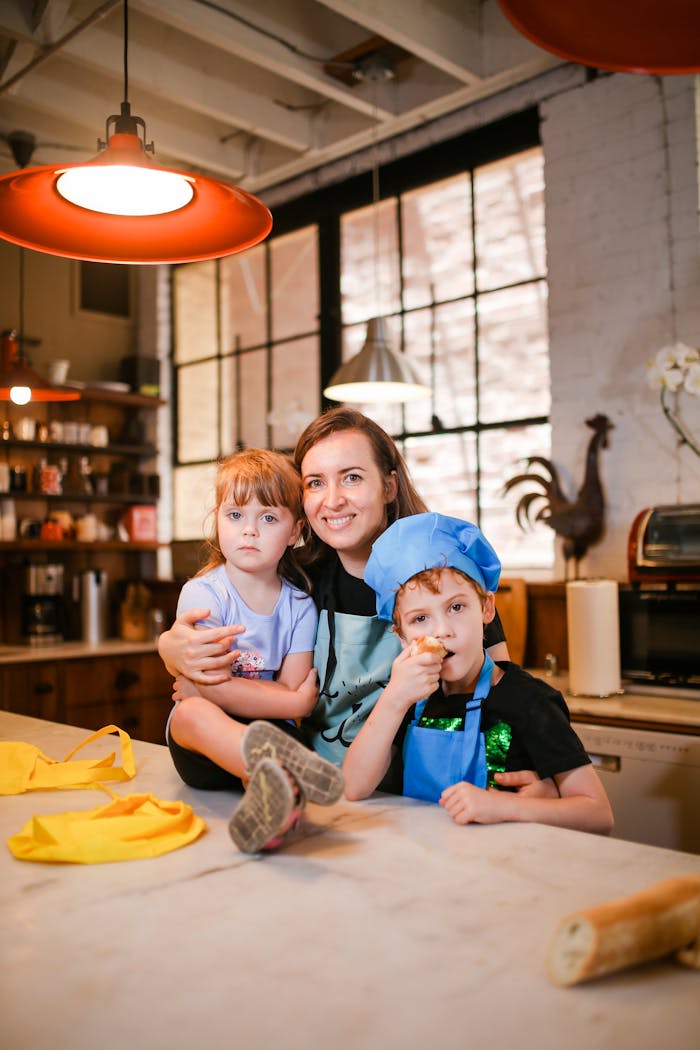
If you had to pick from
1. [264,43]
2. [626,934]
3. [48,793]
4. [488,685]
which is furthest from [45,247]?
[264,43]

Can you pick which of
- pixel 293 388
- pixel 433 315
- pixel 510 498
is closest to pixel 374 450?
pixel 510 498

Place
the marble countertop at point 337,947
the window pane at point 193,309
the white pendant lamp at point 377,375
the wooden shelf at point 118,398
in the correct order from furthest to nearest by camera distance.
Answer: the window pane at point 193,309, the wooden shelf at point 118,398, the white pendant lamp at point 377,375, the marble countertop at point 337,947

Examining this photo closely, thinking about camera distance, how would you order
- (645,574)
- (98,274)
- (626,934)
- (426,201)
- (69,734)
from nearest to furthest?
1. (626,934)
2. (69,734)
3. (645,574)
4. (426,201)
5. (98,274)

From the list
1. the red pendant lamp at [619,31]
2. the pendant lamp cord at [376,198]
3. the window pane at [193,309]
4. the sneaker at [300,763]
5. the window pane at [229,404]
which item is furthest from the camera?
the window pane at [193,309]

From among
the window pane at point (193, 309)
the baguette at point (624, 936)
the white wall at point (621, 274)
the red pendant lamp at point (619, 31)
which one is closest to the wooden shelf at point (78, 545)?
the window pane at point (193, 309)

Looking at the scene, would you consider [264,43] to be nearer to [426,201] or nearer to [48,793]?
[426,201]

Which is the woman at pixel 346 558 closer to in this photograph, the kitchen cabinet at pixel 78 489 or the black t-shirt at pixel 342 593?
the black t-shirt at pixel 342 593

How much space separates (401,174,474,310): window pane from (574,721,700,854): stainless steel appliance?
2.40 metres

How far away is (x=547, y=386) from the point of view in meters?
3.88

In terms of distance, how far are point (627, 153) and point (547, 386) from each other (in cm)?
100

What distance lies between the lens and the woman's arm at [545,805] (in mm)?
1265

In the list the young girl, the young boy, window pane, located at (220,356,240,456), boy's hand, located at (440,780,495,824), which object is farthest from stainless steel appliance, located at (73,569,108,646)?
boy's hand, located at (440,780,495,824)

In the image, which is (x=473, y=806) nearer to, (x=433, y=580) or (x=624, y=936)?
(x=433, y=580)

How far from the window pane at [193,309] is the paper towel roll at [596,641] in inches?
134
